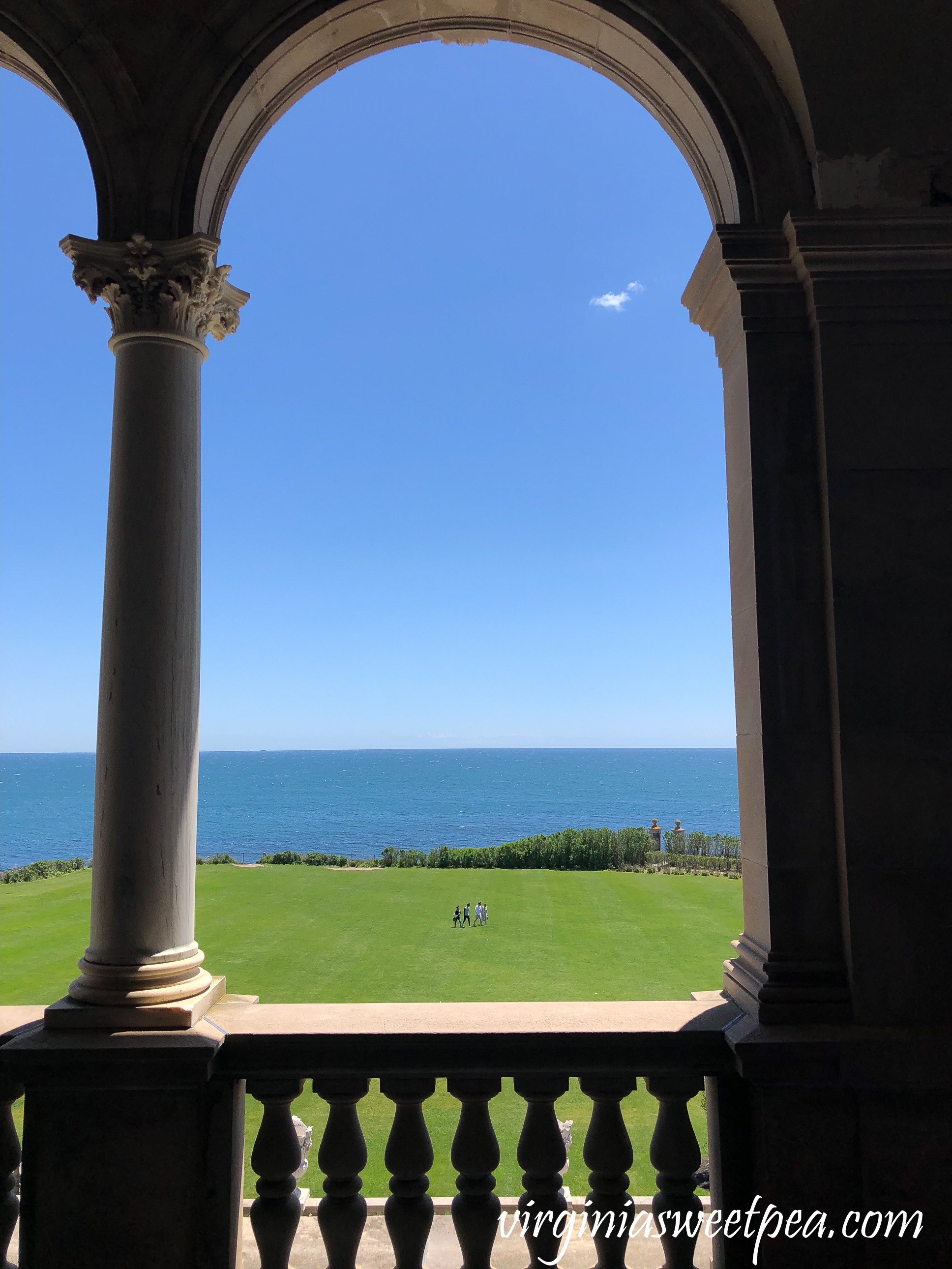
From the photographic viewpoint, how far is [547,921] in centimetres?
8600

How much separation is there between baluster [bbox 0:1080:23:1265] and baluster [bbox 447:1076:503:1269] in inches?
111

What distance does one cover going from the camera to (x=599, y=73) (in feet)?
24.3

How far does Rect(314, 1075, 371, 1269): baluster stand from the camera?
514 centimetres

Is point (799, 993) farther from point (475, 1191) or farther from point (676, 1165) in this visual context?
point (475, 1191)

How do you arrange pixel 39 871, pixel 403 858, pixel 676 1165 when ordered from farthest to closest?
pixel 403 858 → pixel 39 871 → pixel 676 1165

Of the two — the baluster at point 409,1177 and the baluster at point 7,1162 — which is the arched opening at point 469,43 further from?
the baluster at point 409,1177

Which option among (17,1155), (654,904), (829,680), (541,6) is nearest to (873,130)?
(541,6)

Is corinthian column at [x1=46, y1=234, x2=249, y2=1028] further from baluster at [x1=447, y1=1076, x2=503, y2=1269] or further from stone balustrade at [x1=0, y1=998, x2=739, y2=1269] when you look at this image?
baluster at [x1=447, y1=1076, x2=503, y2=1269]

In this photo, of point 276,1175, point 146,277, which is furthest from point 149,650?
point 276,1175

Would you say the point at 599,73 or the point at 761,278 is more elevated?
the point at 599,73

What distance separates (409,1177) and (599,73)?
8779mm

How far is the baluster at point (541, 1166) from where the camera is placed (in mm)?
5148

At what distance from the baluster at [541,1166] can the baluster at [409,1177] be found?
616 mm

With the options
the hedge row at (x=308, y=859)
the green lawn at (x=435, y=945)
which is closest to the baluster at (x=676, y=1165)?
the green lawn at (x=435, y=945)
